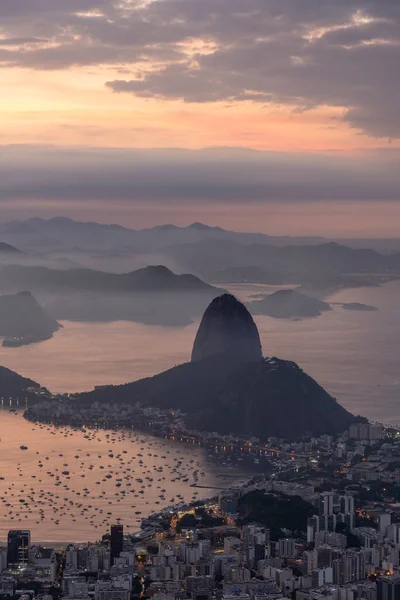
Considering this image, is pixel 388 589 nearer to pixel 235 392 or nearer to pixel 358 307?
pixel 235 392

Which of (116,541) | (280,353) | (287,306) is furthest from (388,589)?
(287,306)

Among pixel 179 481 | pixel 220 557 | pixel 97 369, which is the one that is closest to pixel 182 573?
pixel 220 557

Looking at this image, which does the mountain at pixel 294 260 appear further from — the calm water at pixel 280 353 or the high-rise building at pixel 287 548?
the high-rise building at pixel 287 548

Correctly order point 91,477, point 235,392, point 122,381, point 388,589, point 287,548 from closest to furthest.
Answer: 1. point 388,589
2. point 287,548
3. point 91,477
4. point 235,392
5. point 122,381

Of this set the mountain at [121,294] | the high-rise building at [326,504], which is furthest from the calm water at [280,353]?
the high-rise building at [326,504]

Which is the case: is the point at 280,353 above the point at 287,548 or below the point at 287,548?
above

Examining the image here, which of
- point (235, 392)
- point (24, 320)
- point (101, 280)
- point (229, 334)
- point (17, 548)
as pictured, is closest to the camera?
point (17, 548)

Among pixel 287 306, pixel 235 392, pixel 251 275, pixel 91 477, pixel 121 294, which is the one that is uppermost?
pixel 251 275

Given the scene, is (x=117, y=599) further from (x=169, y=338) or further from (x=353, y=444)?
(x=169, y=338)
